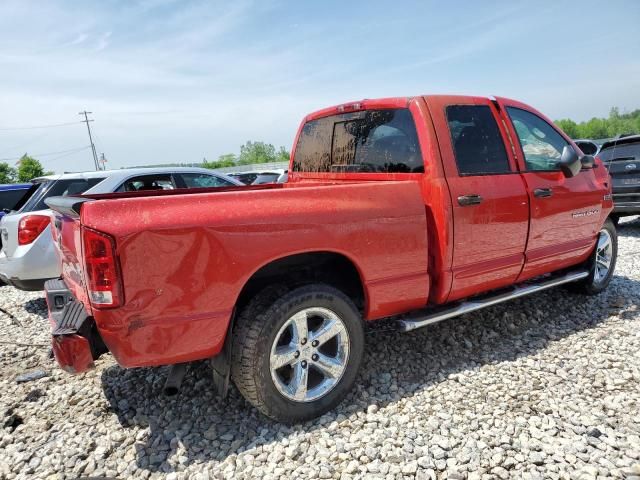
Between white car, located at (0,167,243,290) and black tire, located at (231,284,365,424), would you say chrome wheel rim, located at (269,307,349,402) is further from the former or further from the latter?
white car, located at (0,167,243,290)

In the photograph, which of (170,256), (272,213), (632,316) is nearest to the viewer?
(170,256)

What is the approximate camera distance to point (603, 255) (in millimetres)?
4730

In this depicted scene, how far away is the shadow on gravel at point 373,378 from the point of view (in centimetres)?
257

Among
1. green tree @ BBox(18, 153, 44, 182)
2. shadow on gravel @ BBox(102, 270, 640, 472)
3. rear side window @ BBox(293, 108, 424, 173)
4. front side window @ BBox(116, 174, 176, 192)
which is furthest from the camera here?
green tree @ BBox(18, 153, 44, 182)

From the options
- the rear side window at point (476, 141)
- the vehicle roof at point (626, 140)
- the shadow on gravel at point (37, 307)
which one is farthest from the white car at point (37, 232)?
the vehicle roof at point (626, 140)

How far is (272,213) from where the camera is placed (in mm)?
2428

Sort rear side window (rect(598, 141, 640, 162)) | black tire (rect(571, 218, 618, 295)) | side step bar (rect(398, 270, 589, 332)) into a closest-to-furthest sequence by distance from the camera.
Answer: side step bar (rect(398, 270, 589, 332)) < black tire (rect(571, 218, 618, 295)) < rear side window (rect(598, 141, 640, 162))

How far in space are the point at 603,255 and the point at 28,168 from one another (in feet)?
156

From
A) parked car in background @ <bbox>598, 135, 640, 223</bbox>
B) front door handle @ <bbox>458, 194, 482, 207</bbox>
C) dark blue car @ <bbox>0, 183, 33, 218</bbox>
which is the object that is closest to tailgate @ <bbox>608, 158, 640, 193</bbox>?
parked car in background @ <bbox>598, 135, 640, 223</bbox>

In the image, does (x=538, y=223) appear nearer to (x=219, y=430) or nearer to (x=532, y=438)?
(x=532, y=438)

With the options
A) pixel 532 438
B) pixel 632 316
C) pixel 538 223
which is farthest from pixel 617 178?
pixel 532 438

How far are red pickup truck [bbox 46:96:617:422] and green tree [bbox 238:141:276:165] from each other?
273ft

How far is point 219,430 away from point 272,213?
1.38m

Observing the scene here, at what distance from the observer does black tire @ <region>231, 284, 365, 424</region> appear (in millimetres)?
2467
